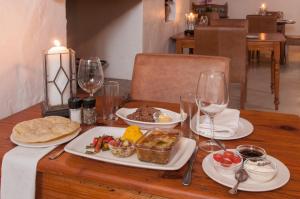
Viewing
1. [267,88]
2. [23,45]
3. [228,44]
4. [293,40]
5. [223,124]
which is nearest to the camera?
[223,124]

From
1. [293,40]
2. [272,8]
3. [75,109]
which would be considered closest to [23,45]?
[75,109]

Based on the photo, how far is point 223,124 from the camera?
111 cm

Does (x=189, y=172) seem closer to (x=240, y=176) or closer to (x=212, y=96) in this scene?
(x=240, y=176)

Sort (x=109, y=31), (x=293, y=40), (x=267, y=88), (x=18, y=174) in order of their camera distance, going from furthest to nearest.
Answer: (x=293, y=40), (x=267, y=88), (x=109, y=31), (x=18, y=174)

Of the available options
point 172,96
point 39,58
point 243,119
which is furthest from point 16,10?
point 243,119

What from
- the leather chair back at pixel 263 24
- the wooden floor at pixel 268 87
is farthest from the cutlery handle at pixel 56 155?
the leather chair back at pixel 263 24

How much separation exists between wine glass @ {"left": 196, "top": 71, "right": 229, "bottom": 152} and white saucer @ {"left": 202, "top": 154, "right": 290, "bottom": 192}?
163 mm

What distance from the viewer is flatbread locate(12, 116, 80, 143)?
3.11ft

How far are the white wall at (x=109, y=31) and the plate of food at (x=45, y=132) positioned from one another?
2.32m

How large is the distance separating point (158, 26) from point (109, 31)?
0.64 m

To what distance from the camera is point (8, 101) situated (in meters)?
1.46

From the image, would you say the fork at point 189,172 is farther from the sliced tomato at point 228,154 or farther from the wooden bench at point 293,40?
the wooden bench at point 293,40

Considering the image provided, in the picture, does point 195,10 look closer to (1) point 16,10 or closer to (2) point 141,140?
(1) point 16,10

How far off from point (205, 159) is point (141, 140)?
16 cm
